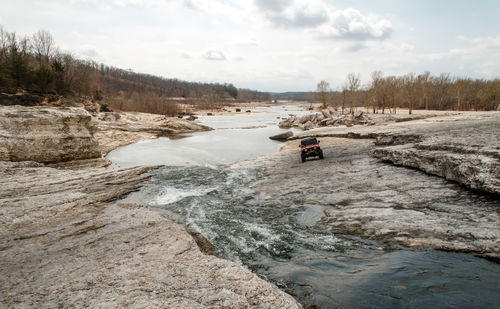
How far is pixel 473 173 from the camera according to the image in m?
8.56

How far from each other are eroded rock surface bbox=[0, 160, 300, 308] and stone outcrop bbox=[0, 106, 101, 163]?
7175 millimetres

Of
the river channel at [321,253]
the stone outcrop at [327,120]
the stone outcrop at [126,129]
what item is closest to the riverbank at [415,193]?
the river channel at [321,253]

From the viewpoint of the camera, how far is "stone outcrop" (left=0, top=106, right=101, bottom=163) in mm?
15375

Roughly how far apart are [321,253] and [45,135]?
1869 centimetres

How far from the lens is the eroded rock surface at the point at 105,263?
4145 mm

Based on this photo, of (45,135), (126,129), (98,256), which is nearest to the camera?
(98,256)

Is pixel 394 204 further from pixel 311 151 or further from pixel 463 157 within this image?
pixel 311 151

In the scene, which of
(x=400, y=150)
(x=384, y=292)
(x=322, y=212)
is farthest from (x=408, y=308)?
(x=400, y=150)

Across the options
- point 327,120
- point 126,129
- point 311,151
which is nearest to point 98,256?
point 311,151

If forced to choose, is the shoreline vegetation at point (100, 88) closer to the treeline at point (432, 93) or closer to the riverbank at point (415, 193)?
the treeline at point (432, 93)

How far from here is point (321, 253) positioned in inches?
257

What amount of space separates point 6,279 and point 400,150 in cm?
1478

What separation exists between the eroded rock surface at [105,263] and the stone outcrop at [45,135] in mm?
7175

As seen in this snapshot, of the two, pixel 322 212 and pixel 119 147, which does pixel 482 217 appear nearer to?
pixel 322 212
